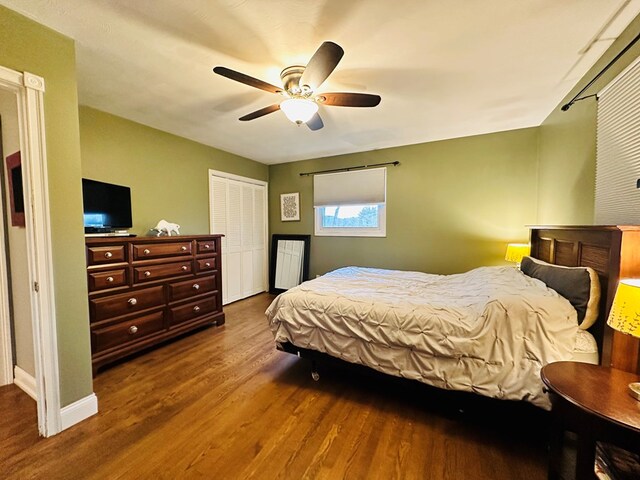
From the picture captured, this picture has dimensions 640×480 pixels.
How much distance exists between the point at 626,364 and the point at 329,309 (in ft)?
5.26

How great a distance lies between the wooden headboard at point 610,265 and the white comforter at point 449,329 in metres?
0.14

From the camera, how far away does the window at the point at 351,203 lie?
4117 millimetres

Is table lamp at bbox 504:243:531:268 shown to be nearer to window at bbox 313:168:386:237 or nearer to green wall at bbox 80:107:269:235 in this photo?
window at bbox 313:168:386:237

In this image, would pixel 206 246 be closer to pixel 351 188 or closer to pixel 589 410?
pixel 351 188

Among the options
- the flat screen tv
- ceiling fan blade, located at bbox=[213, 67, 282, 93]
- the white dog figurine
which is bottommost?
the white dog figurine

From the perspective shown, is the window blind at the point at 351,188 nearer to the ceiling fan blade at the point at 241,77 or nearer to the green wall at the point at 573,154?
the green wall at the point at 573,154

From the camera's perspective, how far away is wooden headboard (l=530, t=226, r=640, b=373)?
1214 mm

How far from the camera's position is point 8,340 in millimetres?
2062

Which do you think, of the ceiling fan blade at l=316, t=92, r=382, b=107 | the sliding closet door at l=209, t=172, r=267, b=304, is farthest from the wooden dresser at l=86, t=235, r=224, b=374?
the ceiling fan blade at l=316, t=92, r=382, b=107

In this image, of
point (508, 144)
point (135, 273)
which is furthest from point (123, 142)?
point (508, 144)

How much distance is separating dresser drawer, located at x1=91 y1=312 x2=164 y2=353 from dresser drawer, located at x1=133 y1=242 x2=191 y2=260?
0.61m

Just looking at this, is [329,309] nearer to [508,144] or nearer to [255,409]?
[255,409]

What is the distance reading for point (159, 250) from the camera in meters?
2.71

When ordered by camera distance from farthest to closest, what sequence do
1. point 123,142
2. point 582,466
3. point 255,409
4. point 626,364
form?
point 123,142 → point 255,409 → point 626,364 → point 582,466
